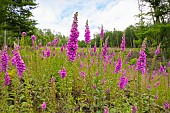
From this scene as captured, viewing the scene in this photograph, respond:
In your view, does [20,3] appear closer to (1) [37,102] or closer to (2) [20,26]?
(2) [20,26]

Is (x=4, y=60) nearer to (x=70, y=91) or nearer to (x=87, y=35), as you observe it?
(x=70, y=91)

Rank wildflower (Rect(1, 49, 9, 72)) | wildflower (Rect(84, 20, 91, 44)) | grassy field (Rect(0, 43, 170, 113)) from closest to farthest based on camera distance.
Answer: wildflower (Rect(1, 49, 9, 72)), grassy field (Rect(0, 43, 170, 113)), wildflower (Rect(84, 20, 91, 44))

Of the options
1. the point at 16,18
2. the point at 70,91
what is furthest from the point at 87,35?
the point at 16,18

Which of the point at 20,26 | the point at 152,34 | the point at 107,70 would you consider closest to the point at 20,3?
the point at 20,26

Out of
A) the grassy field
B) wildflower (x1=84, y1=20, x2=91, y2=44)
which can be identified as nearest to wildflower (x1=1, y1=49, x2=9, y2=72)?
the grassy field

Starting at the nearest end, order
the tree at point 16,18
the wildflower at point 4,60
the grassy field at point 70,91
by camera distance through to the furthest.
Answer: the wildflower at point 4,60 < the grassy field at point 70,91 < the tree at point 16,18

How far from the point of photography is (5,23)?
2377 centimetres

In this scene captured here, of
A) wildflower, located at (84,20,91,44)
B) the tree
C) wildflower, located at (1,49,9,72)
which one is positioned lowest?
wildflower, located at (1,49,9,72)

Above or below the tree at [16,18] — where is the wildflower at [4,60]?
below

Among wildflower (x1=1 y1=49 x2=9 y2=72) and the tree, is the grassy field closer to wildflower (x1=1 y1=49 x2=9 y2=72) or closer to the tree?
wildflower (x1=1 y1=49 x2=9 y2=72)

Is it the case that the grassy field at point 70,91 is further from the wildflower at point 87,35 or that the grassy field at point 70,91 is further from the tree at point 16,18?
the tree at point 16,18

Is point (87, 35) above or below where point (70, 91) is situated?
above

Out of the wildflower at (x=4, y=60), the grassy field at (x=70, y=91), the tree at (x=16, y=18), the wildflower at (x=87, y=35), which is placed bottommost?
the grassy field at (x=70, y=91)

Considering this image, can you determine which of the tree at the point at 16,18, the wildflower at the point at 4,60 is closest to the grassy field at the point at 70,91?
the wildflower at the point at 4,60
